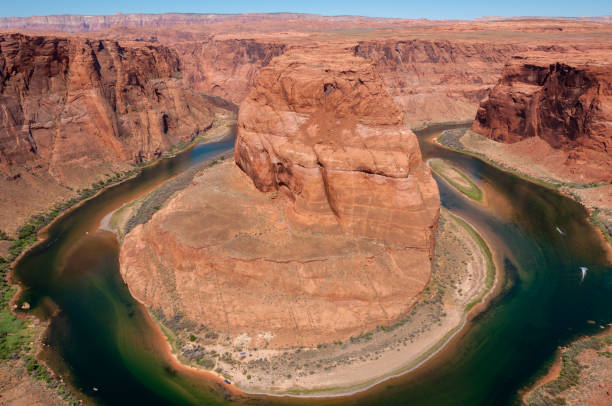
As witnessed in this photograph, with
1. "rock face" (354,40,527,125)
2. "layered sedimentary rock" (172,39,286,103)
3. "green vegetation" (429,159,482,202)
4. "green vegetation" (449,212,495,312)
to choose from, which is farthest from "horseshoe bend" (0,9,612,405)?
"layered sedimentary rock" (172,39,286,103)

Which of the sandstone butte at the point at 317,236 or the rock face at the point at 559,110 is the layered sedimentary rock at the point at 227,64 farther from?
the sandstone butte at the point at 317,236

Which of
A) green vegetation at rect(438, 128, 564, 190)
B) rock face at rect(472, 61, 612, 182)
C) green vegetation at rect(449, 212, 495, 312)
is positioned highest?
rock face at rect(472, 61, 612, 182)

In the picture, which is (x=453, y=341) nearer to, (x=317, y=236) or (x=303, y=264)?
(x=303, y=264)

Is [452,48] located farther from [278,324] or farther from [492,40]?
[278,324]

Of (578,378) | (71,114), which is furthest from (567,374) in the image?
(71,114)

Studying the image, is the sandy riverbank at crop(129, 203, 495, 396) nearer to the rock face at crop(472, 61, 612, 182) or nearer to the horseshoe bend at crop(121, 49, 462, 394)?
the horseshoe bend at crop(121, 49, 462, 394)

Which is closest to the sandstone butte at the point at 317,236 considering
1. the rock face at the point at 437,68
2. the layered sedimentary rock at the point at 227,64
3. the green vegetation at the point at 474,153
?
the green vegetation at the point at 474,153
